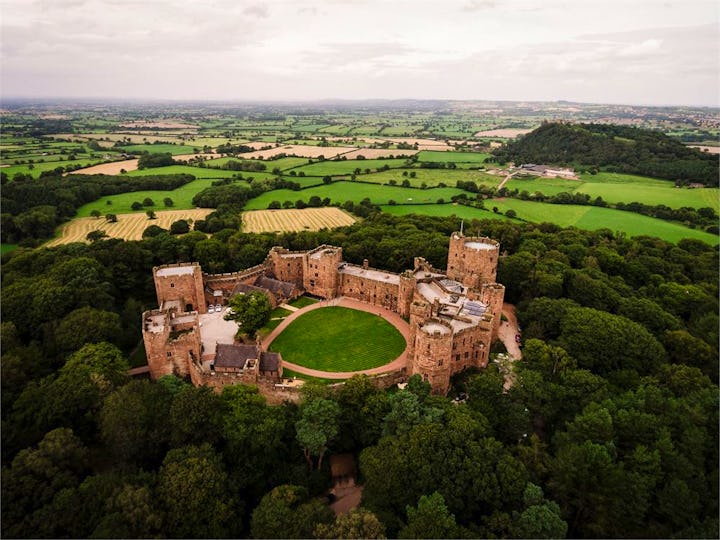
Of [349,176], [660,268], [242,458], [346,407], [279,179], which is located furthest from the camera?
[349,176]

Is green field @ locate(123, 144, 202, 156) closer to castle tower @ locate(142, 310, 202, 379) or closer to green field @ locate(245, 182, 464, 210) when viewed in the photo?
green field @ locate(245, 182, 464, 210)

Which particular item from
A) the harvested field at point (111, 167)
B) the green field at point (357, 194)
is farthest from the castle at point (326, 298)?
the harvested field at point (111, 167)

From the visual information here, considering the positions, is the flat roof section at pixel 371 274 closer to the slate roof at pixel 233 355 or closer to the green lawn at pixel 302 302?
the green lawn at pixel 302 302

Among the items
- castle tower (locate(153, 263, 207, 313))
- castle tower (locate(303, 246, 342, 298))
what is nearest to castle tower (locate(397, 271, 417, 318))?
castle tower (locate(303, 246, 342, 298))

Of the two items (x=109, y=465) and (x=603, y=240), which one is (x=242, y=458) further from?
(x=603, y=240)

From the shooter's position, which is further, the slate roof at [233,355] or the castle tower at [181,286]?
the castle tower at [181,286]

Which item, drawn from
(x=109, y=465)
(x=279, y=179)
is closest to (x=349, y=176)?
(x=279, y=179)
